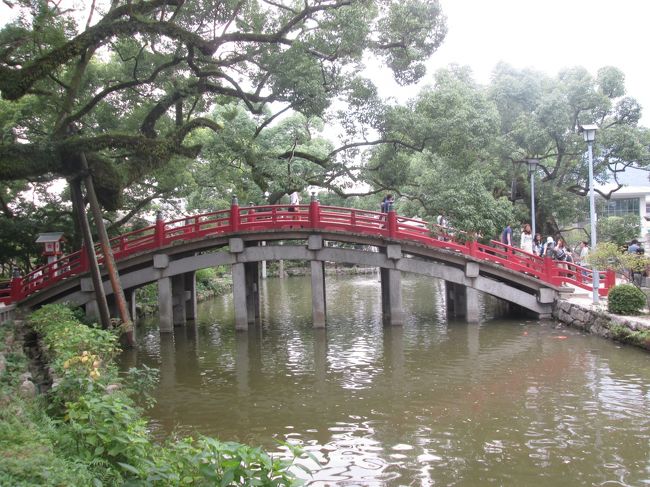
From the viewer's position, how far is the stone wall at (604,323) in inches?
500

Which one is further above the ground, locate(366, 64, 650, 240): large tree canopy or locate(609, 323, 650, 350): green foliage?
locate(366, 64, 650, 240): large tree canopy

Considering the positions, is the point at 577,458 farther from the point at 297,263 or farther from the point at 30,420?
the point at 297,263

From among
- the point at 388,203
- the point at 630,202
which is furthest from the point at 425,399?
the point at 630,202

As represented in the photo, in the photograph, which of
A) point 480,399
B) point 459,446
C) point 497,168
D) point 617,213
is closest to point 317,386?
point 480,399

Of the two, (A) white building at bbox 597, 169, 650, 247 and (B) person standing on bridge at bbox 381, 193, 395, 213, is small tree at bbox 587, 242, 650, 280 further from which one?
(A) white building at bbox 597, 169, 650, 247

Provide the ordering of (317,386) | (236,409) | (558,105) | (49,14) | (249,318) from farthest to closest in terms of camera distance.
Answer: (558,105) → (249,318) → (49,14) → (317,386) → (236,409)

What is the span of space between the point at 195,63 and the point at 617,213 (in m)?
32.6

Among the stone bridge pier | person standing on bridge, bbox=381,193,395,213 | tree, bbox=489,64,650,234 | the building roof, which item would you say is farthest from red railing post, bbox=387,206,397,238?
the building roof

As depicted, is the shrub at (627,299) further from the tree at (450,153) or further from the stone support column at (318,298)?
the stone support column at (318,298)

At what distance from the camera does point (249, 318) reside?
65.3ft

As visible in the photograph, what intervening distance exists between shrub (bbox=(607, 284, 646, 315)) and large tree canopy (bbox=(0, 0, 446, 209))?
28.4ft

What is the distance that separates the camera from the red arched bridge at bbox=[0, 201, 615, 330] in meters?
17.2

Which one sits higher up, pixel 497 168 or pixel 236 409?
pixel 497 168

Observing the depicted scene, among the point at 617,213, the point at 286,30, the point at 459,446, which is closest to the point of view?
the point at 459,446
